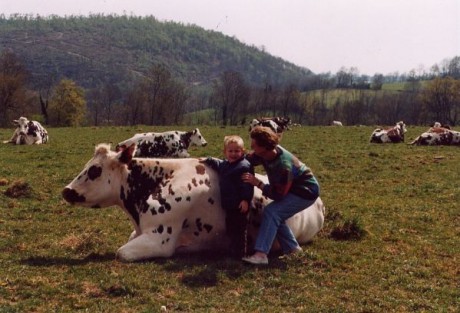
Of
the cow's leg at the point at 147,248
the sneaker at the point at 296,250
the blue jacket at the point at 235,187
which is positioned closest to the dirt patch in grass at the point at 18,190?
the cow's leg at the point at 147,248

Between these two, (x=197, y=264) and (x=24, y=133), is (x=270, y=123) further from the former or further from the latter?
(x=197, y=264)

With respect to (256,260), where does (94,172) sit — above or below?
above

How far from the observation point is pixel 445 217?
11297mm

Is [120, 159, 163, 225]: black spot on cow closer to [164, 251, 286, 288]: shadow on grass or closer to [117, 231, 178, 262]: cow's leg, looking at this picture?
[117, 231, 178, 262]: cow's leg

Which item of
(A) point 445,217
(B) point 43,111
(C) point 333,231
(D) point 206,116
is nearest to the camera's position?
(C) point 333,231

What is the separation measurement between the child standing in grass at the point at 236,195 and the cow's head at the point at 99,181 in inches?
66.1

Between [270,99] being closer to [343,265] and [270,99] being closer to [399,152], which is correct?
[399,152]

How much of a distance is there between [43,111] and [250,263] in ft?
247

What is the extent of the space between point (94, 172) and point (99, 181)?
17cm

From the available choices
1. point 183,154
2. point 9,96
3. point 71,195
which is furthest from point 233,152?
point 9,96

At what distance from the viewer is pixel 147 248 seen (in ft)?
24.9

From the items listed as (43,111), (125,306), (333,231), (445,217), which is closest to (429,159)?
(445,217)

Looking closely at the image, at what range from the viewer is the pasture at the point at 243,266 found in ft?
20.2

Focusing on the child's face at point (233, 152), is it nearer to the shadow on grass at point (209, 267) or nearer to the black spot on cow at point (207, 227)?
the black spot on cow at point (207, 227)
